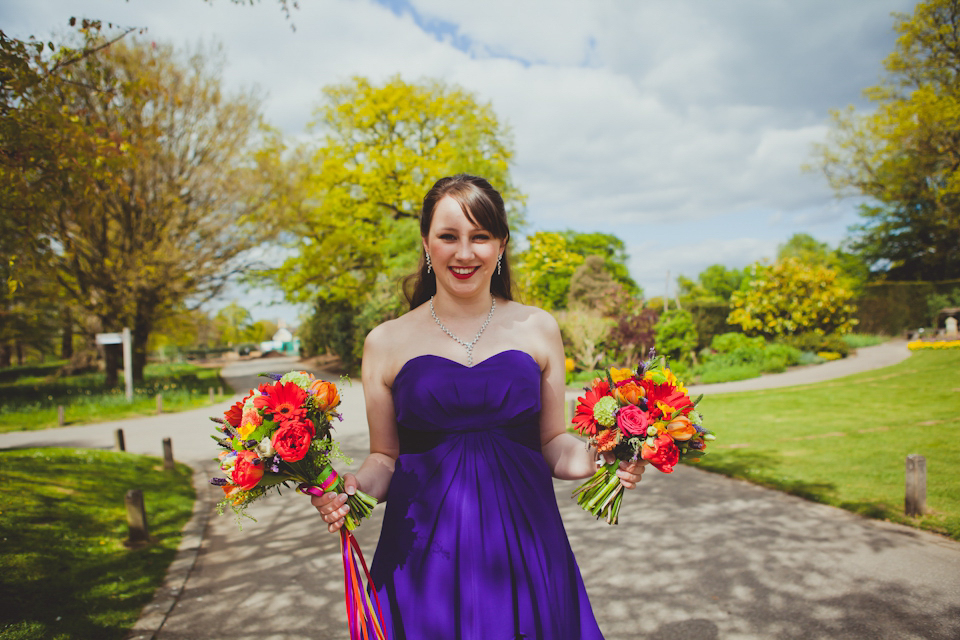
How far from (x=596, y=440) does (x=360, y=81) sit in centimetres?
2456

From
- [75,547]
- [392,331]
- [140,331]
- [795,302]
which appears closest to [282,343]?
[140,331]

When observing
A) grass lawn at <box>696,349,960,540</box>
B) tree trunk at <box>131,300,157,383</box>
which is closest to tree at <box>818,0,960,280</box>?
grass lawn at <box>696,349,960,540</box>

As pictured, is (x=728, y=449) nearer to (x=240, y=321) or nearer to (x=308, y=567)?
(x=308, y=567)

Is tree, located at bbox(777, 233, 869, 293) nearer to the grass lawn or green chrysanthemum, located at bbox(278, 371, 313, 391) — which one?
the grass lawn

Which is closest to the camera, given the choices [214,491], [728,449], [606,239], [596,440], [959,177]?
[596,440]

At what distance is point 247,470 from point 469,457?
0.76 meters

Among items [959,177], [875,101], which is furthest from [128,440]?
[875,101]

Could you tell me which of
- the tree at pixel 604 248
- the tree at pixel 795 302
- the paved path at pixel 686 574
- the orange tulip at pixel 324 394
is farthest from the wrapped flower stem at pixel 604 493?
the tree at pixel 604 248

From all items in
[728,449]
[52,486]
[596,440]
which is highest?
[596,440]

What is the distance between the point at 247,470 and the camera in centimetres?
174

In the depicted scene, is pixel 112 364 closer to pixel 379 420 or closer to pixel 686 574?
pixel 686 574

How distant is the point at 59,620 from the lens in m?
3.84

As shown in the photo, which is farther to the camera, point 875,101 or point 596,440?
point 875,101

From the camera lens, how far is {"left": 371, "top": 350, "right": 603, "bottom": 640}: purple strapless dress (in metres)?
1.87
